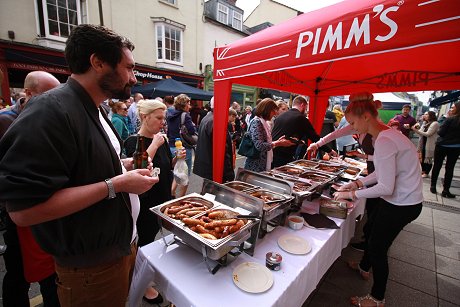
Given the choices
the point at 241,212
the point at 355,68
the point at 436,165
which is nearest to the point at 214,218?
the point at 241,212

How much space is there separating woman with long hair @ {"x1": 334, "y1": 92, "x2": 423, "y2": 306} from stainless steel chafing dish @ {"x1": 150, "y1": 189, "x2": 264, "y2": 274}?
3.25 feet

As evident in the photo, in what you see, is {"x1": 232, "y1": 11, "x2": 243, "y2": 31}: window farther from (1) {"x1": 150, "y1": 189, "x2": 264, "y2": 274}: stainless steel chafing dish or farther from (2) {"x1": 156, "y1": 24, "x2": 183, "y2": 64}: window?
(1) {"x1": 150, "y1": 189, "x2": 264, "y2": 274}: stainless steel chafing dish

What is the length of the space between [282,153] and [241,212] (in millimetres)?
2636

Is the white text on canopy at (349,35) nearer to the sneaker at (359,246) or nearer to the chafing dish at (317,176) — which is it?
the chafing dish at (317,176)

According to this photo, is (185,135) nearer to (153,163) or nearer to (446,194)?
(153,163)

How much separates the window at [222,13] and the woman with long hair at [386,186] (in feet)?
54.1

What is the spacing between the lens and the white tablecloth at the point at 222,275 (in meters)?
1.24

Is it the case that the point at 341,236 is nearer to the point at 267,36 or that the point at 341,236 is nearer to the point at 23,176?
the point at 267,36

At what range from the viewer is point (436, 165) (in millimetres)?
5730

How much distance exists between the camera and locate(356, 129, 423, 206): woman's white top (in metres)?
1.80

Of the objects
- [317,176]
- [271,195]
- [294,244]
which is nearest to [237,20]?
[317,176]

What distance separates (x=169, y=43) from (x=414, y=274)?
13.8 m

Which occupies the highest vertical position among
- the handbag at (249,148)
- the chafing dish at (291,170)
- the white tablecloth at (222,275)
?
the handbag at (249,148)

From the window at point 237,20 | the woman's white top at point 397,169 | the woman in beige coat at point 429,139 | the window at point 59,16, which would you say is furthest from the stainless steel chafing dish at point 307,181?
the window at point 237,20
